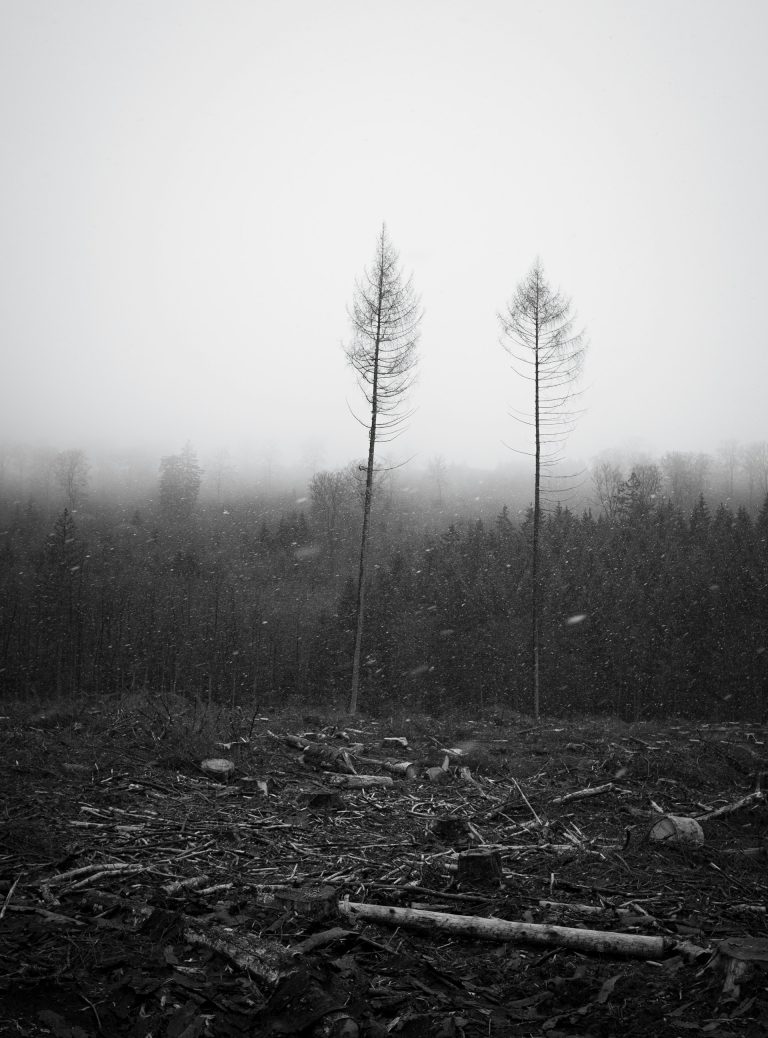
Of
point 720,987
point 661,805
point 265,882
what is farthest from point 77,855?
point 661,805

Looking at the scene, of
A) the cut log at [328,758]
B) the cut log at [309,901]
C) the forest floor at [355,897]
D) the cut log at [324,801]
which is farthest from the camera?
the cut log at [328,758]

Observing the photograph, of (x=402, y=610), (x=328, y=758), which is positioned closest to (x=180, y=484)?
(x=402, y=610)

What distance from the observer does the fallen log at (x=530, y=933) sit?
335 cm

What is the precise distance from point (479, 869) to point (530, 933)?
3.01ft

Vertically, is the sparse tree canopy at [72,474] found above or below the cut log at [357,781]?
above

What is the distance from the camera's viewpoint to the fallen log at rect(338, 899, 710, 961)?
11.0 feet

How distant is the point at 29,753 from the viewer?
7273 millimetres

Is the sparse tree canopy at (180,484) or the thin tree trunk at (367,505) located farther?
the sparse tree canopy at (180,484)

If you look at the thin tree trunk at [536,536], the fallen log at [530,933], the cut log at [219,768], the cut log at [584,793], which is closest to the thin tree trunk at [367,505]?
the thin tree trunk at [536,536]

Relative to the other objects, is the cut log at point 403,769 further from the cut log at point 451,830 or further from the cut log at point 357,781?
the cut log at point 451,830

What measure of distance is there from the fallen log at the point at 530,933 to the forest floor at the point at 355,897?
0.04 feet

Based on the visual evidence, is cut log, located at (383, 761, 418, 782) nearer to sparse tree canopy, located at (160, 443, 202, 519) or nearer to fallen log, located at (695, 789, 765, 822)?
fallen log, located at (695, 789, 765, 822)

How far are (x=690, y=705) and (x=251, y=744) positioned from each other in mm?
32126

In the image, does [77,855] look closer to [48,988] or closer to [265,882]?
[265,882]
